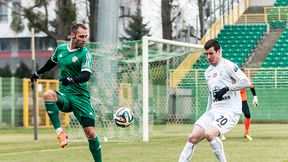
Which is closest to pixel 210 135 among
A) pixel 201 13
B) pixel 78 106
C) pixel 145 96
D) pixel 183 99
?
pixel 78 106

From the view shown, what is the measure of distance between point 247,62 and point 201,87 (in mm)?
14911

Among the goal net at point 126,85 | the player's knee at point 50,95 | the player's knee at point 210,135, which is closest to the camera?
the player's knee at point 210,135

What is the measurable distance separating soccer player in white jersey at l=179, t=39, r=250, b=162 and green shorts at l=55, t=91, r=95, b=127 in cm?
162

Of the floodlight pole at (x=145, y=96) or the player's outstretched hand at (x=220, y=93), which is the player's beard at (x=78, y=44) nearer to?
the player's outstretched hand at (x=220, y=93)

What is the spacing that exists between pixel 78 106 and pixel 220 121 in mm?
2127

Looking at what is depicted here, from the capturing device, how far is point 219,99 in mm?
10516

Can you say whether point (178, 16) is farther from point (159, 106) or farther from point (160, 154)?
point (160, 154)

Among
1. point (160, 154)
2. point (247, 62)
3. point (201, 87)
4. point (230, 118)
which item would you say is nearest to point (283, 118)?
point (247, 62)

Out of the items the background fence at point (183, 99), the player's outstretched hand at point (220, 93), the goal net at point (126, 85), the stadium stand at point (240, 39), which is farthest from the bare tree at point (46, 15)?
the player's outstretched hand at point (220, 93)

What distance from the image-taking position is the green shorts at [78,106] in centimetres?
1074

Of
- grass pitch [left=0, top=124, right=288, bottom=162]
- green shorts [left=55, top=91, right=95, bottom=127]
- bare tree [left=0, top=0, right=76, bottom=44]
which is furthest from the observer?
bare tree [left=0, top=0, right=76, bottom=44]

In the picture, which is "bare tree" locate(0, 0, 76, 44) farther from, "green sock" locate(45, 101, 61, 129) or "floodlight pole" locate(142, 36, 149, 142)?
"green sock" locate(45, 101, 61, 129)

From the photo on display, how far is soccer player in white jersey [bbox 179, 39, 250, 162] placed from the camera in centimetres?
1034

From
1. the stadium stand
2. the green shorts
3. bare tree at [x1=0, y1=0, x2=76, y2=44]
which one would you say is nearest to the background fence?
the stadium stand
